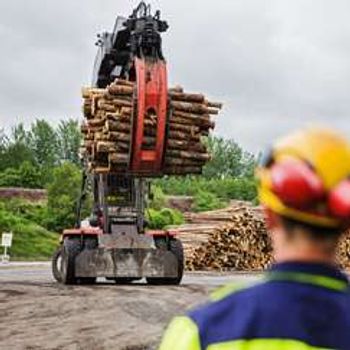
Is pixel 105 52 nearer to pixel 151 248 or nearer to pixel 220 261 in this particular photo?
pixel 151 248

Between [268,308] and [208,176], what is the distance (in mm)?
94208

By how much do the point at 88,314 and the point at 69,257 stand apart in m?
5.52

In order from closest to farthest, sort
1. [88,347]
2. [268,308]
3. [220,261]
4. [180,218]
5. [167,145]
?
[268,308]
[88,347]
[167,145]
[220,261]
[180,218]

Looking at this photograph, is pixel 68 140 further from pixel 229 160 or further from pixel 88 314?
pixel 88 314

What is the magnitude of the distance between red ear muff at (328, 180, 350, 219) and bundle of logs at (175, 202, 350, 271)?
2863 cm

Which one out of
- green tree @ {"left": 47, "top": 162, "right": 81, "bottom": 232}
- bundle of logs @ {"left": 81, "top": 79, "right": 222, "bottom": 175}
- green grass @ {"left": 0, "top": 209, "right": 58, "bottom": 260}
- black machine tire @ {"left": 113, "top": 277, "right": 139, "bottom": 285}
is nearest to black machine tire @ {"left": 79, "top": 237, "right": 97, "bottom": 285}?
black machine tire @ {"left": 113, "top": 277, "right": 139, "bottom": 285}

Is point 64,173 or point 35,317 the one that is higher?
point 64,173

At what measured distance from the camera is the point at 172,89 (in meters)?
18.5

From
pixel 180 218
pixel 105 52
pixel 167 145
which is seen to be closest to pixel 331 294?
pixel 167 145

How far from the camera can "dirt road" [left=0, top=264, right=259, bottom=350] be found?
11.6 m

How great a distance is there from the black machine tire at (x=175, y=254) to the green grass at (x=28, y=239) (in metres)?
21.7

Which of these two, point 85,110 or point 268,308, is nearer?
point 268,308

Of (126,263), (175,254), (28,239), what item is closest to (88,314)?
(126,263)

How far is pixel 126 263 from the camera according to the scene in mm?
19500
